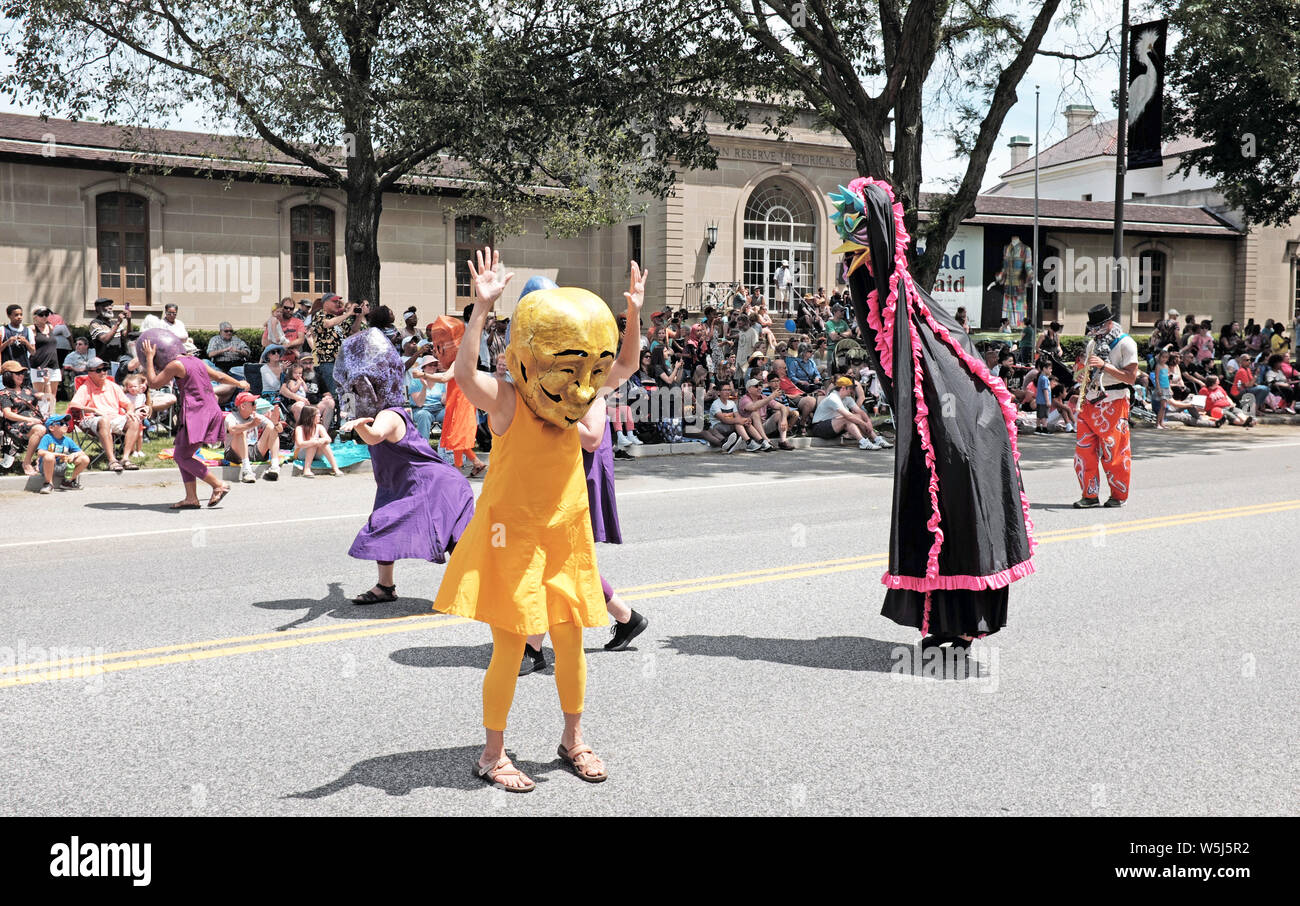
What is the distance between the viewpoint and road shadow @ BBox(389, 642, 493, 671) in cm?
559

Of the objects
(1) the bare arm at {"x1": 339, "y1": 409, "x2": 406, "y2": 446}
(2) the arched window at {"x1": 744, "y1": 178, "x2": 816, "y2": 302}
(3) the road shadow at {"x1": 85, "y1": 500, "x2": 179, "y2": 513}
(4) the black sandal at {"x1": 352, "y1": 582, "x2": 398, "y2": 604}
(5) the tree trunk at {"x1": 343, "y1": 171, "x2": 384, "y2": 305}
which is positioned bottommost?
(4) the black sandal at {"x1": 352, "y1": 582, "x2": 398, "y2": 604}

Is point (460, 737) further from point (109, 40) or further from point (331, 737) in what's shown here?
point (109, 40)

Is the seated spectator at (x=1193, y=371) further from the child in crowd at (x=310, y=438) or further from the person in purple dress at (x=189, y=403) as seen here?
the person in purple dress at (x=189, y=403)

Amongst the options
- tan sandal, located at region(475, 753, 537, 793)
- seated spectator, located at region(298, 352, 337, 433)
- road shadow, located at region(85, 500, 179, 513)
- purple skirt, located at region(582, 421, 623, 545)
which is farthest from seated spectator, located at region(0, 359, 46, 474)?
tan sandal, located at region(475, 753, 537, 793)

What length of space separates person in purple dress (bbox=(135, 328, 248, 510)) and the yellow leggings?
776 centimetres

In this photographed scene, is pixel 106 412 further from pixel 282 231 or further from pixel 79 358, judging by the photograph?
pixel 282 231

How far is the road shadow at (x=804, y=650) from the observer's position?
566 centimetres

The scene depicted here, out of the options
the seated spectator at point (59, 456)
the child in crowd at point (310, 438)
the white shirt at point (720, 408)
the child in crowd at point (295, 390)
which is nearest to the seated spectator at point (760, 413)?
the white shirt at point (720, 408)

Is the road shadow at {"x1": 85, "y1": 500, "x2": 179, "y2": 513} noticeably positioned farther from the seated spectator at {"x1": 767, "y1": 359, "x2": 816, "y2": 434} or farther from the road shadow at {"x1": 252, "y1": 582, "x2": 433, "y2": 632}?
the seated spectator at {"x1": 767, "y1": 359, "x2": 816, "y2": 434}

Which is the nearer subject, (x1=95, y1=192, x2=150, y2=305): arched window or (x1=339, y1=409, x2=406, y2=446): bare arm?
(x1=339, y1=409, x2=406, y2=446): bare arm

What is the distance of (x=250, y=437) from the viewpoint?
1438cm

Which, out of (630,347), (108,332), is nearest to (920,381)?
(630,347)

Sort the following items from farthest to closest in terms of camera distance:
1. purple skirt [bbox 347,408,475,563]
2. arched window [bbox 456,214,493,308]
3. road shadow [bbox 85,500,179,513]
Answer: arched window [bbox 456,214,493,308]
road shadow [bbox 85,500,179,513]
purple skirt [bbox 347,408,475,563]

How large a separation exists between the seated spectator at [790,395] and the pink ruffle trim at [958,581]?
12693 mm
